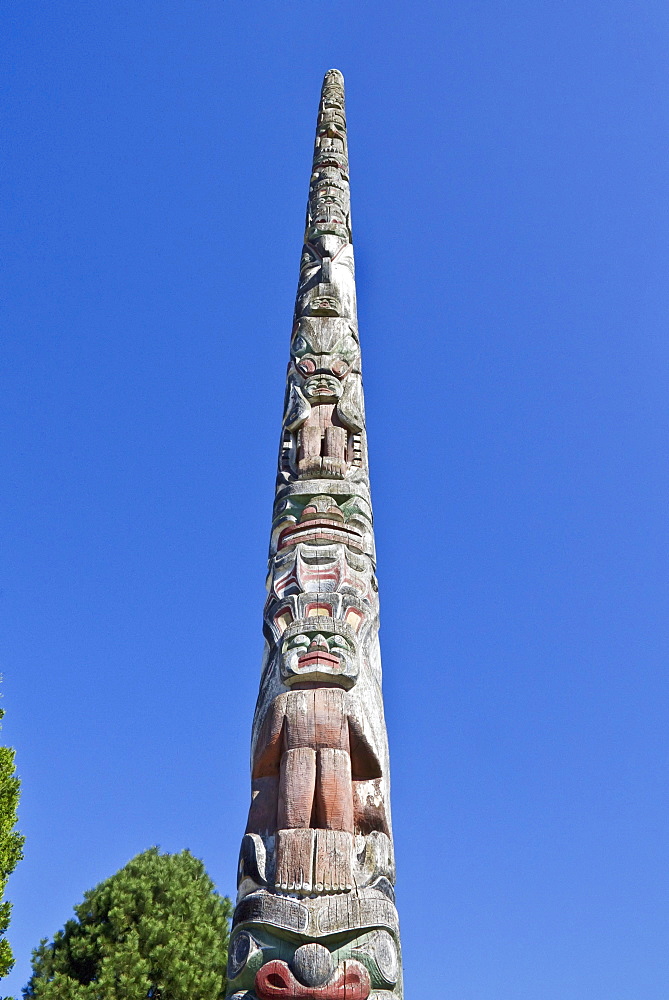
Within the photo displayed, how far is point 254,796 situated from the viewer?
530 cm

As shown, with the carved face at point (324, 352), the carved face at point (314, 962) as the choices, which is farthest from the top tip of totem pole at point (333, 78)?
the carved face at point (314, 962)

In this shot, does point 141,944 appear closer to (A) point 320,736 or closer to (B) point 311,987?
(A) point 320,736

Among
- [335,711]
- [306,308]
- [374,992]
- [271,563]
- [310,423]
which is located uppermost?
[306,308]

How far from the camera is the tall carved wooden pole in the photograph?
4.26 metres

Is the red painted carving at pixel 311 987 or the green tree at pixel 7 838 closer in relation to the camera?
the red painted carving at pixel 311 987

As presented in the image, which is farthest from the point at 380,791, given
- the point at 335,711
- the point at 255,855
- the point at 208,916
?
the point at 208,916

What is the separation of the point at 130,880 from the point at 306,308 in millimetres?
7164

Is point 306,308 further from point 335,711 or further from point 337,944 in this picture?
point 337,944

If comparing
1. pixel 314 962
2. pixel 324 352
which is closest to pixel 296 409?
pixel 324 352

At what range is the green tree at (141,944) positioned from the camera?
995 centimetres

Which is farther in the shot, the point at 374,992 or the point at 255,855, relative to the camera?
the point at 255,855

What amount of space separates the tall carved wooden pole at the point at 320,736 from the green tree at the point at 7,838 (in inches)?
135

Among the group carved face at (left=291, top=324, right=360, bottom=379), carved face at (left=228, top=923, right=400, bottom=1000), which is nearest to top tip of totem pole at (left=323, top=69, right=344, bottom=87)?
carved face at (left=291, top=324, right=360, bottom=379)

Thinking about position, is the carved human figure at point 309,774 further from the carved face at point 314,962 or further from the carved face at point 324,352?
the carved face at point 324,352
